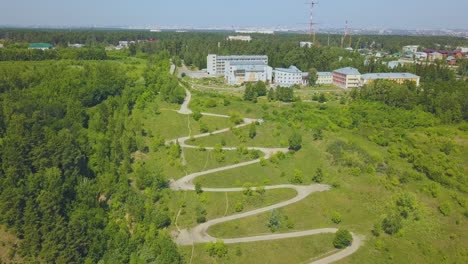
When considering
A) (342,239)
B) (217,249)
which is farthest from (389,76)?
(217,249)

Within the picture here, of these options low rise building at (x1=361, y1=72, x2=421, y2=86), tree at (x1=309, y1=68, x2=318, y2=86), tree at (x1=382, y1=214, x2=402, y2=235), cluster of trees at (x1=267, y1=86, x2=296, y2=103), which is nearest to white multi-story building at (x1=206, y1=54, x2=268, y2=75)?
tree at (x1=309, y1=68, x2=318, y2=86)

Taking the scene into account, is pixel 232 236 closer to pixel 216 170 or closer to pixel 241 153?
pixel 216 170

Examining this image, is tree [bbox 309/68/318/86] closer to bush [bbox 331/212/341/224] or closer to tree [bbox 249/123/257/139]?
tree [bbox 249/123/257/139]

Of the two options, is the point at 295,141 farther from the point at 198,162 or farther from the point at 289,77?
the point at 289,77

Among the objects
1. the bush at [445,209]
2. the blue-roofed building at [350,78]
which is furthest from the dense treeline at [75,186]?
the blue-roofed building at [350,78]

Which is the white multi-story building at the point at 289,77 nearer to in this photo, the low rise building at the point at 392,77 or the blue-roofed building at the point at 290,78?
the blue-roofed building at the point at 290,78

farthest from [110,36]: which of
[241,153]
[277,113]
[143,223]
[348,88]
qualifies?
[143,223]

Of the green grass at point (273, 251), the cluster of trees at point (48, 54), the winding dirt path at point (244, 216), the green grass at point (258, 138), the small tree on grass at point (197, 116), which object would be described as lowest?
the green grass at point (273, 251)
